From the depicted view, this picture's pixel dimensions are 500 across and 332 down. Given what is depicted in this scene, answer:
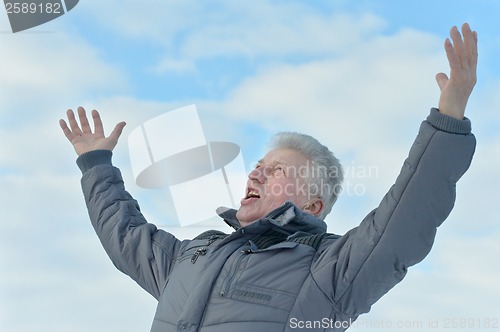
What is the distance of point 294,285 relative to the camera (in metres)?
3.19

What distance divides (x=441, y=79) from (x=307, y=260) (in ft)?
3.31

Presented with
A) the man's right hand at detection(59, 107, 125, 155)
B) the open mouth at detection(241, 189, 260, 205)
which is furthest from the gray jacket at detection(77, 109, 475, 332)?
the man's right hand at detection(59, 107, 125, 155)

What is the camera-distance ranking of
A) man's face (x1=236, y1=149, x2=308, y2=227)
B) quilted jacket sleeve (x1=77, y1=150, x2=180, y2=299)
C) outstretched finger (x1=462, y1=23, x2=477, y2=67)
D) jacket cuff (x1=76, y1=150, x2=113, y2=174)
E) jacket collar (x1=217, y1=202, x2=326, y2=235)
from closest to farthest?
outstretched finger (x1=462, y1=23, x2=477, y2=67) → jacket collar (x1=217, y1=202, x2=326, y2=235) → man's face (x1=236, y1=149, x2=308, y2=227) → quilted jacket sleeve (x1=77, y1=150, x2=180, y2=299) → jacket cuff (x1=76, y1=150, x2=113, y2=174)

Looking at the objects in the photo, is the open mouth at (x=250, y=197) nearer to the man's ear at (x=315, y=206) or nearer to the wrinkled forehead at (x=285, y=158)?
the wrinkled forehead at (x=285, y=158)

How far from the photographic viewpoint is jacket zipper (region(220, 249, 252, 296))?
324cm

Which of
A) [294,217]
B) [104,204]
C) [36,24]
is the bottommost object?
[294,217]

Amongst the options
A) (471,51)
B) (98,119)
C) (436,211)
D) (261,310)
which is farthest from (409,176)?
(98,119)

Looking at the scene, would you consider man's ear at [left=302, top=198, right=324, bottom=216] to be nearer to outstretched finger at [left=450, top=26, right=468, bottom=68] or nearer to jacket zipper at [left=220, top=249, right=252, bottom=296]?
jacket zipper at [left=220, top=249, right=252, bottom=296]

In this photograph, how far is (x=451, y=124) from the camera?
282 centimetres

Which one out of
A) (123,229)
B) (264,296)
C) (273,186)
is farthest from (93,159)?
(264,296)

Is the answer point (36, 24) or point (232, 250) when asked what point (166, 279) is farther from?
point (36, 24)

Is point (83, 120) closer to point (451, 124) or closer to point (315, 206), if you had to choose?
point (315, 206)

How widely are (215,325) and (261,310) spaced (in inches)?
8.8

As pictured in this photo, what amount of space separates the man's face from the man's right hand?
1.01 meters
